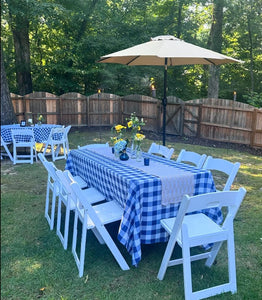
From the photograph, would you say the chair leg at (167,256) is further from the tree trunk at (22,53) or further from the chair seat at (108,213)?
the tree trunk at (22,53)

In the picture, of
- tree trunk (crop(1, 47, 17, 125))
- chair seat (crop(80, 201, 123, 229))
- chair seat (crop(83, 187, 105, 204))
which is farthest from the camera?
tree trunk (crop(1, 47, 17, 125))

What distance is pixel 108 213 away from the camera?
2.83 meters

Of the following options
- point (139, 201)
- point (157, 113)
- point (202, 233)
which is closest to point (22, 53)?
point (157, 113)

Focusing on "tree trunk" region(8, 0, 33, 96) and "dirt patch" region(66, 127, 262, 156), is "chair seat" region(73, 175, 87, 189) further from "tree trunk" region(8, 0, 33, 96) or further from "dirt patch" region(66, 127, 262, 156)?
"tree trunk" region(8, 0, 33, 96)

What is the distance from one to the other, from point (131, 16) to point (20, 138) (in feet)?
33.2

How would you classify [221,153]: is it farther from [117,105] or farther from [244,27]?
[244,27]

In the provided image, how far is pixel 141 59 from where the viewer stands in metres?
5.22

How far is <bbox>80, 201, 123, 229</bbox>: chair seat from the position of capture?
8.82 ft

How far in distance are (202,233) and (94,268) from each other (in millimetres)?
1083

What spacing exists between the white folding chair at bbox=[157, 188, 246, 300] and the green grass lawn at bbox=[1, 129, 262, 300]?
15 cm

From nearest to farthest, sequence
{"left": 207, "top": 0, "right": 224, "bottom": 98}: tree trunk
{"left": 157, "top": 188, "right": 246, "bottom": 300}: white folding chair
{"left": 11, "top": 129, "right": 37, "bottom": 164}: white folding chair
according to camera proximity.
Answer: {"left": 157, "top": 188, "right": 246, "bottom": 300}: white folding chair, {"left": 11, "top": 129, "right": 37, "bottom": 164}: white folding chair, {"left": 207, "top": 0, "right": 224, "bottom": 98}: tree trunk

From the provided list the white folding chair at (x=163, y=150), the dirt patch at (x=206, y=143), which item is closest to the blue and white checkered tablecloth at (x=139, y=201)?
the white folding chair at (x=163, y=150)

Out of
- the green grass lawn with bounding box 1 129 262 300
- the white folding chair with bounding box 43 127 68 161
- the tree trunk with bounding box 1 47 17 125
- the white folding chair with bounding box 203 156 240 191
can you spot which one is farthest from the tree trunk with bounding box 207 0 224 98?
the white folding chair with bounding box 203 156 240 191

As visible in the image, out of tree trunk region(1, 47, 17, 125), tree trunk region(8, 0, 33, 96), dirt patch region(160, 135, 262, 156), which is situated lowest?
dirt patch region(160, 135, 262, 156)
